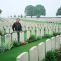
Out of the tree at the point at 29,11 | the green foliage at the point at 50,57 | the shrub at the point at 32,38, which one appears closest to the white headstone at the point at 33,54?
the green foliage at the point at 50,57

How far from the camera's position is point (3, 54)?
53.5 ft

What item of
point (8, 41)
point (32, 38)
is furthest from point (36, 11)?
point (8, 41)

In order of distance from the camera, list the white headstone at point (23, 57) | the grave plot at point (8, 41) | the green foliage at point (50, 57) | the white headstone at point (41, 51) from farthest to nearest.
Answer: the grave plot at point (8, 41) < the green foliage at point (50, 57) < the white headstone at point (41, 51) < the white headstone at point (23, 57)

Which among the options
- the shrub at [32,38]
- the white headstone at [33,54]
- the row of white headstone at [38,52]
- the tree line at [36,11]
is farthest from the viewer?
the tree line at [36,11]

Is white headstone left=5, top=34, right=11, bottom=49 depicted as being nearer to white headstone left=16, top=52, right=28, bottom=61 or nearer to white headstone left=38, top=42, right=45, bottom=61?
white headstone left=38, top=42, right=45, bottom=61

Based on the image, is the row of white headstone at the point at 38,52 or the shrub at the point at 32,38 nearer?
the row of white headstone at the point at 38,52

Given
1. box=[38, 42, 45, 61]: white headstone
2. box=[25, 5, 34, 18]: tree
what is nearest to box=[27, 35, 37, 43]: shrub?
box=[38, 42, 45, 61]: white headstone

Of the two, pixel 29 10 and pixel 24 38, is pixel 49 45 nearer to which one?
pixel 24 38

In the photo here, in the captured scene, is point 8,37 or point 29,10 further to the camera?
point 29,10

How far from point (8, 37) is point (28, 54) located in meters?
8.57

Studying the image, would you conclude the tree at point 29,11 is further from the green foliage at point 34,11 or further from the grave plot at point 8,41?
the grave plot at point 8,41

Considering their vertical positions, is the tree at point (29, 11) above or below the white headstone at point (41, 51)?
below

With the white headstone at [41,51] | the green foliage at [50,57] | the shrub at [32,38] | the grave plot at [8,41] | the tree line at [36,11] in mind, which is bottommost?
the tree line at [36,11]

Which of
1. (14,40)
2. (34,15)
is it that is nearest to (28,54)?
(14,40)
